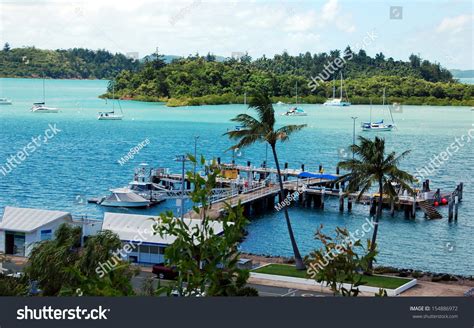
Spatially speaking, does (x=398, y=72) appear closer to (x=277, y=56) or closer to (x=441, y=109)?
(x=441, y=109)

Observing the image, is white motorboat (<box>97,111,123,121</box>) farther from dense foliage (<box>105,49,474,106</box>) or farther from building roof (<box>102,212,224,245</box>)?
building roof (<box>102,212,224,245</box>)

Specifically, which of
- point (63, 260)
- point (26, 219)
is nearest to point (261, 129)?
point (26, 219)

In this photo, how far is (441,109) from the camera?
138m

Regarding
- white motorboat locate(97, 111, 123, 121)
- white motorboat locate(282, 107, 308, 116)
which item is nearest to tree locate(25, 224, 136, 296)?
white motorboat locate(282, 107, 308, 116)

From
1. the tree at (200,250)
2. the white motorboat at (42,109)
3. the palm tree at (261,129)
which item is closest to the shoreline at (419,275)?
the palm tree at (261,129)

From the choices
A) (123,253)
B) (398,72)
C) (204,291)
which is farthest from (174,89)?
(204,291)

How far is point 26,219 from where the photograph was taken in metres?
31.5

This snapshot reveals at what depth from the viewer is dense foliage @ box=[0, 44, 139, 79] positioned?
158m

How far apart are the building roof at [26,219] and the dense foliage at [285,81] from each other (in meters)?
90.0

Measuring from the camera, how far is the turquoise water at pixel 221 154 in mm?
41500

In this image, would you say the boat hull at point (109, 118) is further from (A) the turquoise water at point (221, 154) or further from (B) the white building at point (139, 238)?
(B) the white building at point (139, 238)

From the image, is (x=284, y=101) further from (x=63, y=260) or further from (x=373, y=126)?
(x=63, y=260)

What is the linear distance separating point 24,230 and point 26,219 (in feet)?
2.95

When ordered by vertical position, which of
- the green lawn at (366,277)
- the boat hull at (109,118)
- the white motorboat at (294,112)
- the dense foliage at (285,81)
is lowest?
the green lawn at (366,277)
